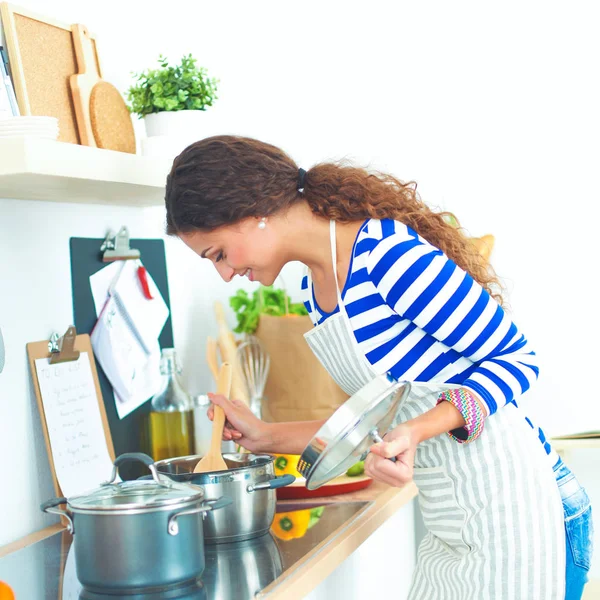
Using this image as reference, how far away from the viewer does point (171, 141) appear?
1544 millimetres

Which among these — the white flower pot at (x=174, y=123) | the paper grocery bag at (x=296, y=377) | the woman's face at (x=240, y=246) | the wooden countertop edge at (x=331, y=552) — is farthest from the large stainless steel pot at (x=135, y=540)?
the paper grocery bag at (x=296, y=377)

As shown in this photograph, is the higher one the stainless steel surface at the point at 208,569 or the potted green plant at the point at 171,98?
the potted green plant at the point at 171,98

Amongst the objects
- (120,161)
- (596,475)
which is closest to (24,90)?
(120,161)

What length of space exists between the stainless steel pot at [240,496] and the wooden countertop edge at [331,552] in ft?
0.35

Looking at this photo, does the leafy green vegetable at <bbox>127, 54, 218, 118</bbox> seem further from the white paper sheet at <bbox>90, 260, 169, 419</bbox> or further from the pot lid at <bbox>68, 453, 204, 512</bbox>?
the pot lid at <bbox>68, 453, 204, 512</bbox>

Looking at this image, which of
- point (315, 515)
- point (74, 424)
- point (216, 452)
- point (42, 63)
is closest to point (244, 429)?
point (216, 452)

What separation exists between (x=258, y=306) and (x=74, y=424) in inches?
22.5

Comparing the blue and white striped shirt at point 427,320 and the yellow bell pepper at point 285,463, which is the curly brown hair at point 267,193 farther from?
the yellow bell pepper at point 285,463

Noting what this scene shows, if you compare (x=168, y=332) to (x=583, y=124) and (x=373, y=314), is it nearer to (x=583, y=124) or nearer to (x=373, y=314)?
(x=373, y=314)

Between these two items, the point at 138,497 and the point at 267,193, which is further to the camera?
the point at 267,193

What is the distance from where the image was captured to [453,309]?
118 cm

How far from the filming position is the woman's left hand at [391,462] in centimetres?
106

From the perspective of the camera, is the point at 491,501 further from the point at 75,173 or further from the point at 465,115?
the point at 465,115

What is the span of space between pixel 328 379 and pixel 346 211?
0.73m
